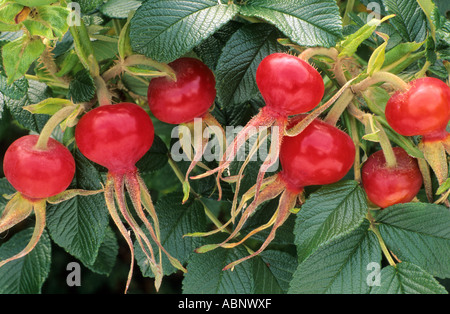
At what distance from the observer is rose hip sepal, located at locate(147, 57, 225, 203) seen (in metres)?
0.97

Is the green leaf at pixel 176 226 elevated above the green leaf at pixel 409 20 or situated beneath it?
situated beneath

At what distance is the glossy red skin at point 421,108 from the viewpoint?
0.86 meters

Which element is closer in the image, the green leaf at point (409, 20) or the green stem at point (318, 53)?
the green stem at point (318, 53)

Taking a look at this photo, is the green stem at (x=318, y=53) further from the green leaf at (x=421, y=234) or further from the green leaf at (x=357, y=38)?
the green leaf at (x=421, y=234)

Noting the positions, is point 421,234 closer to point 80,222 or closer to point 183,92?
point 183,92

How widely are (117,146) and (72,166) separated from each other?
4.0 inches

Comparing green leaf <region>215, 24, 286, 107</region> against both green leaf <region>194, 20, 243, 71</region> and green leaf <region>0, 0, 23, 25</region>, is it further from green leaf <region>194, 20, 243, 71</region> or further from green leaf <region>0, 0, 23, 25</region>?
green leaf <region>0, 0, 23, 25</region>

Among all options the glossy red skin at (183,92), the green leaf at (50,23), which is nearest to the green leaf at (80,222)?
the glossy red skin at (183,92)

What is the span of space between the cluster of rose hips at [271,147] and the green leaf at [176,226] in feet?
0.53

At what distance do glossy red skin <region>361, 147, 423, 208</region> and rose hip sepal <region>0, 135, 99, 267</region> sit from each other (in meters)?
0.55

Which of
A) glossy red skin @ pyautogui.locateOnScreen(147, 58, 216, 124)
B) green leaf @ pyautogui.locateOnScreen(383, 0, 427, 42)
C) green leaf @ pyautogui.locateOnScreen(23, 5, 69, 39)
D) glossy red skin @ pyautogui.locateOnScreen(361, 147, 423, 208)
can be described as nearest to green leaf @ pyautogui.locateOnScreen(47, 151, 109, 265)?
glossy red skin @ pyautogui.locateOnScreen(147, 58, 216, 124)

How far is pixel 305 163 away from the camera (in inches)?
35.8

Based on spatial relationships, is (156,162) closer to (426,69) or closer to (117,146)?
(117,146)

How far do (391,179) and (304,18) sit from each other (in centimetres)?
33
